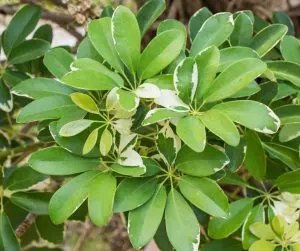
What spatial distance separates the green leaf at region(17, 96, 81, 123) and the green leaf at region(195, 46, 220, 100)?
0.14 m

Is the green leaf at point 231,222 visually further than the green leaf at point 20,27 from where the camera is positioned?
No

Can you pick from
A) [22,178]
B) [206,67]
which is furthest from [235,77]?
[22,178]

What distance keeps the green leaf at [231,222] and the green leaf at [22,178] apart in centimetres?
23

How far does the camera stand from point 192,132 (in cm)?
51

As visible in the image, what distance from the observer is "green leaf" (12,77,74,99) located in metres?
0.61

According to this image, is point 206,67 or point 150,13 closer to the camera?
point 206,67

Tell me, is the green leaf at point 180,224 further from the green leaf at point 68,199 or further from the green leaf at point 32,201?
the green leaf at point 32,201

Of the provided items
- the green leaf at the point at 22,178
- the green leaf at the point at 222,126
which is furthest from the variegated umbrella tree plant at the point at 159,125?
the green leaf at the point at 22,178

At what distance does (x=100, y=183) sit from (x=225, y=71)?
0.17 m

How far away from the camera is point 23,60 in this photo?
787mm

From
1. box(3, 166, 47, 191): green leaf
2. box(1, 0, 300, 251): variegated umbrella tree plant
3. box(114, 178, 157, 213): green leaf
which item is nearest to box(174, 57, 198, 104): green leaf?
box(1, 0, 300, 251): variegated umbrella tree plant

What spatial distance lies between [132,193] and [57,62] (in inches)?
7.1

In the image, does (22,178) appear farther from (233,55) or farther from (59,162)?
(233,55)

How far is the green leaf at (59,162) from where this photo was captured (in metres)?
0.57
